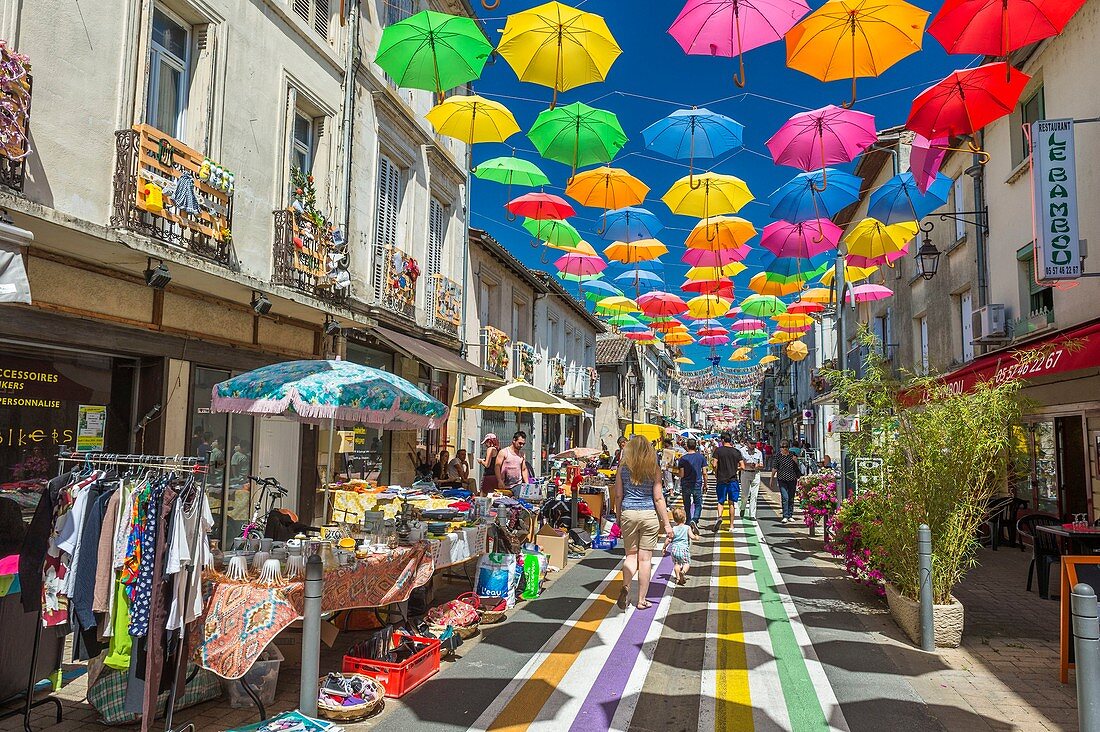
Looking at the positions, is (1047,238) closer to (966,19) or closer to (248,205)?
(966,19)

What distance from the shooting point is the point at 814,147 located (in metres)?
10.3

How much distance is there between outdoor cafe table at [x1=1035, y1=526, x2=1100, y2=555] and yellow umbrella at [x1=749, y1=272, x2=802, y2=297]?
35.7 feet

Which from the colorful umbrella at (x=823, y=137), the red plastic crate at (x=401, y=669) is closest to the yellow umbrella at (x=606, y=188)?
the colorful umbrella at (x=823, y=137)

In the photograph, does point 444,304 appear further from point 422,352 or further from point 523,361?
point 523,361

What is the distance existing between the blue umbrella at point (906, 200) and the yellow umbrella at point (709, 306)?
7679mm

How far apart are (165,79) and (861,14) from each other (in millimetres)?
8289

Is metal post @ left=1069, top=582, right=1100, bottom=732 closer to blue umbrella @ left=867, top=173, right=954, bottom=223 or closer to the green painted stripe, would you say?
the green painted stripe

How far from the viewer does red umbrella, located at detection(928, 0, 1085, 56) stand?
717 cm

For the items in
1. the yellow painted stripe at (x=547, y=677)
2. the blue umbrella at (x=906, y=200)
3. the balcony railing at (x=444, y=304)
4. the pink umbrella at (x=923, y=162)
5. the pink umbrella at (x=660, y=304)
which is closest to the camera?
the yellow painted stripe at (x=547, y=677)

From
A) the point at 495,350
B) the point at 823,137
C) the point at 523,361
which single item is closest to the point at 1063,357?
the point at 823,137

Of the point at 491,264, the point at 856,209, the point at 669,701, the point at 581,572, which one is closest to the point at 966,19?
the point at 669,701

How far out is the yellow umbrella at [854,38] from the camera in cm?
770

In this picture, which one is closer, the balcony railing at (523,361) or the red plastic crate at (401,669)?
the red plastic crate at (401,669)

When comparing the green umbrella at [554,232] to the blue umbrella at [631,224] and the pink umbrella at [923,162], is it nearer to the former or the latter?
the blue umbrella at [631,224]
